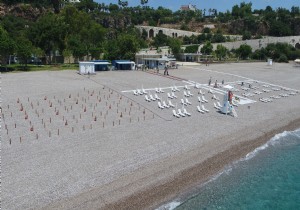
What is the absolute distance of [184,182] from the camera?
1955 cm

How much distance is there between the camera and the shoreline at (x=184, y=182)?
17.0 metres

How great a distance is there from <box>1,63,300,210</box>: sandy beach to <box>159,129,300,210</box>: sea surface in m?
0.74

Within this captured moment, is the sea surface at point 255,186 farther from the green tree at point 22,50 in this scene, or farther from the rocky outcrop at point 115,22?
the rocky outcrop at point 115,22

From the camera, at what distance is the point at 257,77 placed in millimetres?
57625

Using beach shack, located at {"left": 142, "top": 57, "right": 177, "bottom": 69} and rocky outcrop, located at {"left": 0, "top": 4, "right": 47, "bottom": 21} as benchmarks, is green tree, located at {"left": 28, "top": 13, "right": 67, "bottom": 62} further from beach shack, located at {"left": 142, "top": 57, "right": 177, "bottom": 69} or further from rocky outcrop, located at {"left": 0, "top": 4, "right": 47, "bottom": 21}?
rocky outcrop, located at {"left": 0, "top": 4, "right": 47, "bottom": 21}

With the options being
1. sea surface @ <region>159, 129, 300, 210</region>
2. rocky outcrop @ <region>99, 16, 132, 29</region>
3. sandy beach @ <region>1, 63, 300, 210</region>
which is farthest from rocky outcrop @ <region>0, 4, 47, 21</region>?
sea surface @ <region>159, 129, 300, 210</region>

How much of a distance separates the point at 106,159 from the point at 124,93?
19.5 metres

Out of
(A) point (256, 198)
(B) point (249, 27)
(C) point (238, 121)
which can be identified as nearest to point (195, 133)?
(C) point (238, 121)

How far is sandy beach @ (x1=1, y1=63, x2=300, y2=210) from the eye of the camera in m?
17.4

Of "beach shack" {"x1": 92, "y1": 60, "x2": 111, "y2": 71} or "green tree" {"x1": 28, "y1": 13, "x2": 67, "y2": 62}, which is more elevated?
"green tree" {"x1": 28, "y1": 13, "x2": 67, "y2": 62}

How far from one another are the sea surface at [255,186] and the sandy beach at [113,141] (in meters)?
0.74

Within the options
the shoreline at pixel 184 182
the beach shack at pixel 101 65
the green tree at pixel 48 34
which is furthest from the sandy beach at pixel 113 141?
the green tree at pixel 48 34

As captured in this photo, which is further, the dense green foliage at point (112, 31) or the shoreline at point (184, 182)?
the dense green foliage at point (112, 31)

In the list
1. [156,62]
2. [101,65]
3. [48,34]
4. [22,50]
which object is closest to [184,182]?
[101,65]
